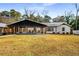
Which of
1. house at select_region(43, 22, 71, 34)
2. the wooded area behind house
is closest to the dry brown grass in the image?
house at select_region(43, 22, 71, 34)

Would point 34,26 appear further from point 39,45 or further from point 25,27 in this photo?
point 39,45

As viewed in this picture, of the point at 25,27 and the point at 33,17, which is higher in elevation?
the point at 33,17

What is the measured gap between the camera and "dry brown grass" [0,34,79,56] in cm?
841

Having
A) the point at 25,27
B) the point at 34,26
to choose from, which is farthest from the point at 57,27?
the point at 25,27

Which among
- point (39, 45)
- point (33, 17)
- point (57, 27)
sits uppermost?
point (33, 17)

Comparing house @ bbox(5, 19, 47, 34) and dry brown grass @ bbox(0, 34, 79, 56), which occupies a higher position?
house @ bbox(5, 19, 47, 34)

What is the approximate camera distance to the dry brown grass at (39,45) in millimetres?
8406

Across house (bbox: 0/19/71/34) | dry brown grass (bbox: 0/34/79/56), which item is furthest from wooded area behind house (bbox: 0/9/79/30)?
dry brown grass (bbox: 0/34/79/56)

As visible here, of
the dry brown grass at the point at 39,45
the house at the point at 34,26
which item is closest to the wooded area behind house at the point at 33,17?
the house at the point at 34,26

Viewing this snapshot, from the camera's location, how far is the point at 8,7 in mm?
8398

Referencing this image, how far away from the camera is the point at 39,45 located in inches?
332

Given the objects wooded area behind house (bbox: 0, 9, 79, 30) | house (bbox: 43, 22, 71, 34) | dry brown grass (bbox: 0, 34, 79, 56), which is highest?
wooded area behind house (bbox: 0, 9, 79, 30)

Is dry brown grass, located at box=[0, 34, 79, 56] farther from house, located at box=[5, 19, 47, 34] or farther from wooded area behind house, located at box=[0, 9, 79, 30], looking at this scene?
wooded area behind house, located at box=[0, 9, 79, 30]

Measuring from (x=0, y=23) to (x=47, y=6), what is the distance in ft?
2.03
